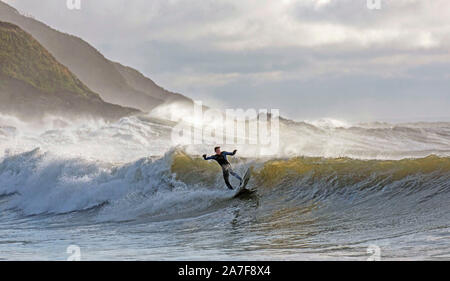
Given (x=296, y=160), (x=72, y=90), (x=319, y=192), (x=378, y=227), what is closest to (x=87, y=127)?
(x=296, y=160)

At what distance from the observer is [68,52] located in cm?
12225

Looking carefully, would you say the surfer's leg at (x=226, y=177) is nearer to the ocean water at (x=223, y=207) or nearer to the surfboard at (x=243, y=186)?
the surfboard at (x=243, y=186)

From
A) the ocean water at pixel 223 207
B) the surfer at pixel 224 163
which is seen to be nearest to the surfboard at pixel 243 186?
the surfer at pixel 224 163

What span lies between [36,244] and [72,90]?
79209 millimetres

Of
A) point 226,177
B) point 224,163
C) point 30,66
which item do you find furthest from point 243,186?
point 30,66

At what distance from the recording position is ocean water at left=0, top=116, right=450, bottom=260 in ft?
32.0

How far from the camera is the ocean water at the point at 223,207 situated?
32.0ft

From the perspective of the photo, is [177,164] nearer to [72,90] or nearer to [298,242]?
[298,242]

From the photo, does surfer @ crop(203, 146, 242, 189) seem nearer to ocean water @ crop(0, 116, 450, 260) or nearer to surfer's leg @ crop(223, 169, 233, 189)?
surfer's leg @ crop(223, 169, 233, 189)

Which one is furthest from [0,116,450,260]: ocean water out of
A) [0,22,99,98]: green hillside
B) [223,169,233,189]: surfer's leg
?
[0,22,99,98]: green hillside

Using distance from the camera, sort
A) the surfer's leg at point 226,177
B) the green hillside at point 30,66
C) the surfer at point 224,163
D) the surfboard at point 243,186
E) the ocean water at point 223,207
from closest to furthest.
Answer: the ocean water at point 223,207
the surfer at point 224,163
the surfboard at point 243,186
the surfer's leg at point 226,177
the green hillside at point 30,66

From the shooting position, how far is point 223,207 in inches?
574

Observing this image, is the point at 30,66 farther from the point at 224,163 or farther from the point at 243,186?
the point at 243,186

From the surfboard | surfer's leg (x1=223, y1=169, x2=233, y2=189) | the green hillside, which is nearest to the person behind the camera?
the surfboard
